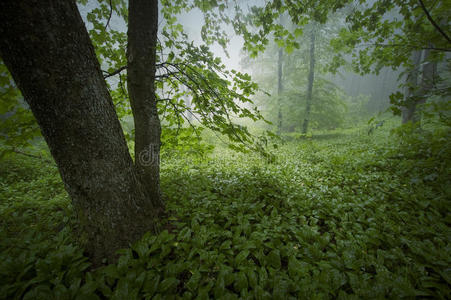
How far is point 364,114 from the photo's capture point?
2442 cm

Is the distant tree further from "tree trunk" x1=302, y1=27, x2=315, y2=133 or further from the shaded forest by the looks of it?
"tree trunk" x1=302, y1=27, x2=315, y2=133

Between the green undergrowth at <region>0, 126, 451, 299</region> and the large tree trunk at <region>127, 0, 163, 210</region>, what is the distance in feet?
2.92

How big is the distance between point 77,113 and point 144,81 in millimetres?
1089

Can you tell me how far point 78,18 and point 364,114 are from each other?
103 feet

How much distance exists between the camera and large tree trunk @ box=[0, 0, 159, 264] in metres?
1.35

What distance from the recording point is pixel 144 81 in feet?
8.02

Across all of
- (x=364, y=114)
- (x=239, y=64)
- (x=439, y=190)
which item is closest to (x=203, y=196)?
(x=439, y=190)

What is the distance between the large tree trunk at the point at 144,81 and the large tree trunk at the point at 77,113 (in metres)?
0.59

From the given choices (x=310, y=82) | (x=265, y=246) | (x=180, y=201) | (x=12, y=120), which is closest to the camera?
(x=265, y=246)

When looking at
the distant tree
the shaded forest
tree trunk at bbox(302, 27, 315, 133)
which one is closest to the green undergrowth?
the shaded forest

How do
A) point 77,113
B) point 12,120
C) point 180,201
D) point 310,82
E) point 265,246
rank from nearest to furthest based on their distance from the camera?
point 77,113
point 265,246
point 12,120
point 180,201
point 310,82

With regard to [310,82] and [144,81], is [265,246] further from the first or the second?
[310,82]

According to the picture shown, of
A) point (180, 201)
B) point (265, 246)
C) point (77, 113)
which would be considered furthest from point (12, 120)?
point (265, 246)

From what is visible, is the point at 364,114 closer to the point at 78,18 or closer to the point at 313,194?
the point at 313,194
